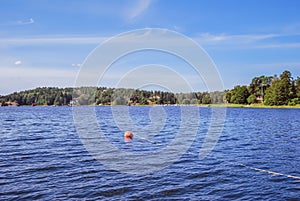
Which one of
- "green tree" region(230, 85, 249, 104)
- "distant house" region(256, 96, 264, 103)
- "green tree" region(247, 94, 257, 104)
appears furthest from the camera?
"green tree" region(230, 85, 249, 104)

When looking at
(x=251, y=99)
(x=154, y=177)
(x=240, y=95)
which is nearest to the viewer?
(x=154, y=177)

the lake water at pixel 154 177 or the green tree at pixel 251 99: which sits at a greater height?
the green tree at pixel 251 99

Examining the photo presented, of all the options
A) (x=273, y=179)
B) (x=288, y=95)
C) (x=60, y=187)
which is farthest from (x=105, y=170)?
(x=288, y=95)

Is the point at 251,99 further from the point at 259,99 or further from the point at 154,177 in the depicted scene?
the point at 154,177

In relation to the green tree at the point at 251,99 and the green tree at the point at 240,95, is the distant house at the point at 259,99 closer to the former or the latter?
the green tree at the point at 251,99

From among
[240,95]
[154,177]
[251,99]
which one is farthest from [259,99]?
[154,177]

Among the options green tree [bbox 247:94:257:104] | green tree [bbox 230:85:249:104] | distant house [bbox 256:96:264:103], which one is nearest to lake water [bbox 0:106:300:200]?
green tree [bbox 247:94:257:104]

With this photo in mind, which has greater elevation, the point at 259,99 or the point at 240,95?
the point at 240,95

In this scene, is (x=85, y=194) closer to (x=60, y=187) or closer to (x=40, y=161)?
(x=60, y=187)

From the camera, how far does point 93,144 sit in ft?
95.1

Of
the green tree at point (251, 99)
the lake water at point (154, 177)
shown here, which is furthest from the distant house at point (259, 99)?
the lake water at point (154, 177)

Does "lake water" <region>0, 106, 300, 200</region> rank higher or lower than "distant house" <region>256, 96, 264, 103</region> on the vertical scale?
lower

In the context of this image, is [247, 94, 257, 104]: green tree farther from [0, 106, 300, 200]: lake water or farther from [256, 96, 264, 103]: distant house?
[0, 106, 300, 200]: lake water

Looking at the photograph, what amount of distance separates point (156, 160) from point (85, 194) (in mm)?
8147
